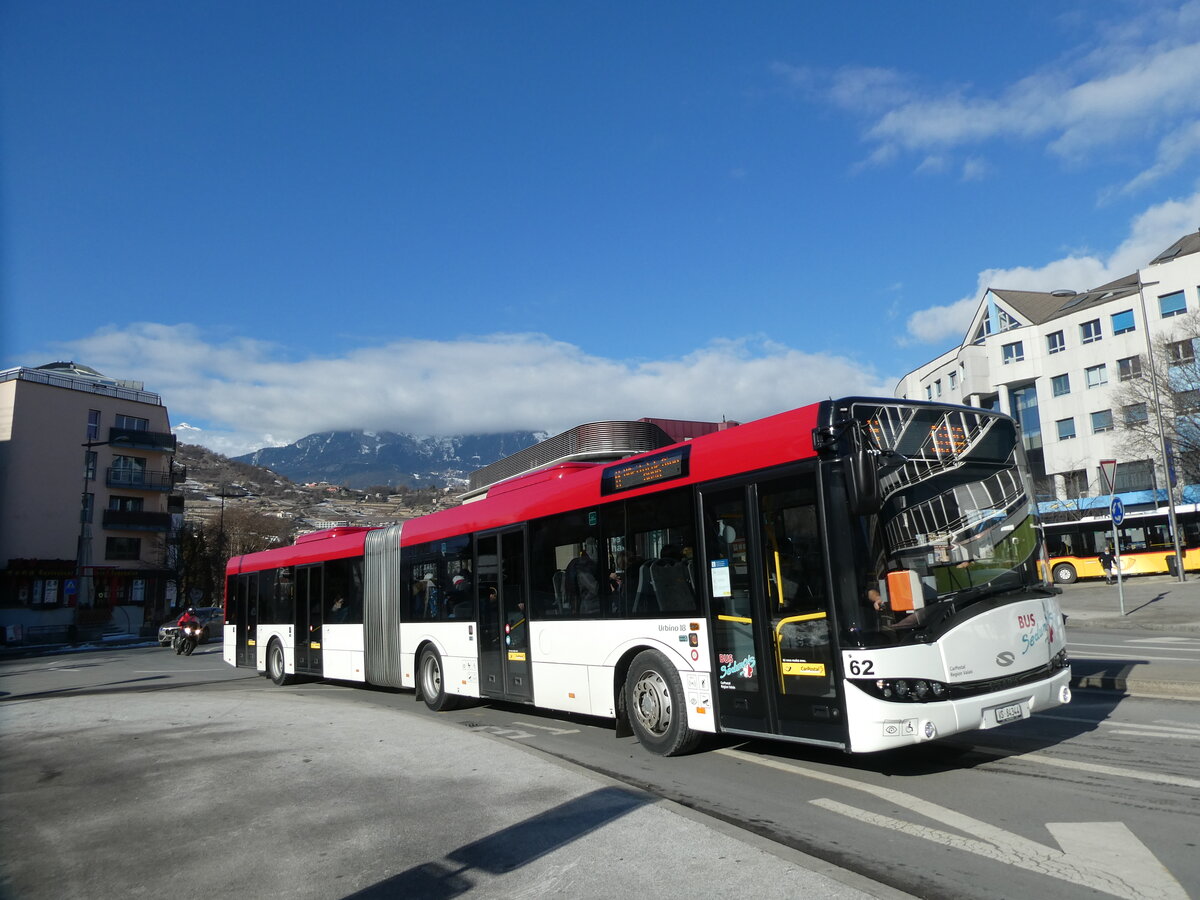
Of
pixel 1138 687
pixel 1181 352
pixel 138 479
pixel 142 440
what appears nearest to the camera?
pixel 1138 687

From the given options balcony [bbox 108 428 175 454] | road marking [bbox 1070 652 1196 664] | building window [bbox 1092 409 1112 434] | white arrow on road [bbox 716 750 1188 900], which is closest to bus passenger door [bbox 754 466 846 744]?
white arrow on road [bbox 716 750 1188 900]

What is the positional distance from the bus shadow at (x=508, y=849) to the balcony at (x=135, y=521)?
221 ft

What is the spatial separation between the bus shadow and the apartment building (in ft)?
156

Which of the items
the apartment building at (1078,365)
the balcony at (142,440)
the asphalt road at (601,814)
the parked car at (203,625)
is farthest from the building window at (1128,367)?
the balcony at (142,440)

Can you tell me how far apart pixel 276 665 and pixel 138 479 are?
5586 cm

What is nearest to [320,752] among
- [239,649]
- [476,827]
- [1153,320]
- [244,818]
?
[244,818]

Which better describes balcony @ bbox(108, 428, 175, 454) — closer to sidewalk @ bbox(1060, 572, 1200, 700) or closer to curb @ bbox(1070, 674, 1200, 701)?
sidewalk @ bbox(1060, 572, 1200, 700)

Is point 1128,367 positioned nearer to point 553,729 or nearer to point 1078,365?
point 1078,365

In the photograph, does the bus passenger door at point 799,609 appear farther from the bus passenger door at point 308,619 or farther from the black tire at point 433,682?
the bus passenger door at point 308,619

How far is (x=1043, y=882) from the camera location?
4559mm

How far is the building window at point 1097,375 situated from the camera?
183 feet

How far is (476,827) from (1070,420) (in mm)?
61177

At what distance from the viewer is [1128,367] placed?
178 ft

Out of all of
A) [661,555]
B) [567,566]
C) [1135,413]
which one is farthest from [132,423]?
[661,555]
